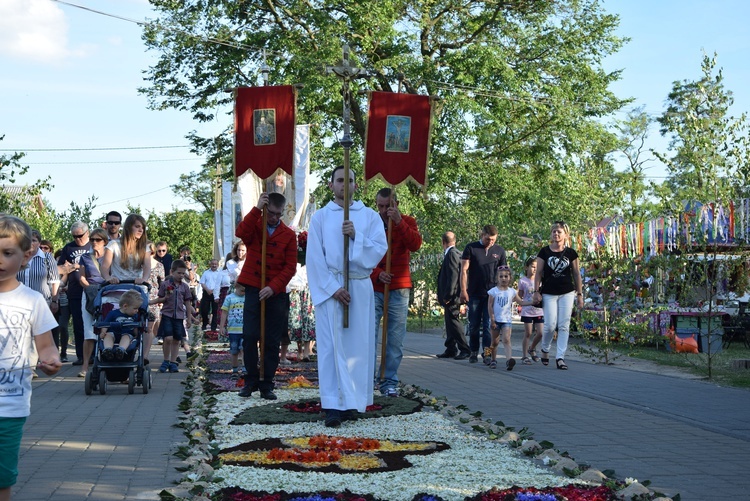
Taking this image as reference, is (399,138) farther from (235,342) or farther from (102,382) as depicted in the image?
(102,382)

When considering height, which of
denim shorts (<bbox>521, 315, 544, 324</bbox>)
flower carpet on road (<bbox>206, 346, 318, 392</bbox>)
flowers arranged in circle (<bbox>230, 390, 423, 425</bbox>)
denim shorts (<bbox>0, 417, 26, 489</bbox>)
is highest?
denim shorts (<bbox>521, 315, 544, 324</bbox>)

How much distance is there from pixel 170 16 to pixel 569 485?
30150 mm

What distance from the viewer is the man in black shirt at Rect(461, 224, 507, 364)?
53.3 ft

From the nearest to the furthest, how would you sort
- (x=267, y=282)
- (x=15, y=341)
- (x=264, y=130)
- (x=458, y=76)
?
(x=15, y=341), (x=267, y=282), (x=264, y=130), (x=458, y=76)

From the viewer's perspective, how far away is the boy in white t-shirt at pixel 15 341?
472 cm

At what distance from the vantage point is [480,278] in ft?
53.5

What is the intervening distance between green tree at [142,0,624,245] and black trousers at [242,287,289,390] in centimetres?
1937

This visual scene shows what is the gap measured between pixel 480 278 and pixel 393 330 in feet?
16.0

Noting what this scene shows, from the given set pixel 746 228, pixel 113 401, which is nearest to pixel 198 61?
pixel 746 228

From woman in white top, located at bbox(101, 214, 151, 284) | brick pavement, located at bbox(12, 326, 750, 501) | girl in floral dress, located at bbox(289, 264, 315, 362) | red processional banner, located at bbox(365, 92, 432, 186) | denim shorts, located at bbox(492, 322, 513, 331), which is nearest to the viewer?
brick pavement, located at bbox(12, 326, 750, 501)

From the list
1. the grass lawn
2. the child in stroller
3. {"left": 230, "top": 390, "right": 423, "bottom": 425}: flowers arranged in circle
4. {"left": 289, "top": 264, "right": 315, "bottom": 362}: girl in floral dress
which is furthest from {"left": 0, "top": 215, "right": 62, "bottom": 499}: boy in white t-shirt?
{"left": 289, "top": 264, "right": 315, "bottom": 362}: girl in floral dress

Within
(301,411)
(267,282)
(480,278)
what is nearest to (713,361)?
(480,278)

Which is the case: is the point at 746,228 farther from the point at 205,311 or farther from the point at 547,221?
the point at 205,311

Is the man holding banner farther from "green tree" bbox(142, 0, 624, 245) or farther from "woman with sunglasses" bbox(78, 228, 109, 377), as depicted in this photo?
"green tree" bbox(142, 0, 624, 245)
